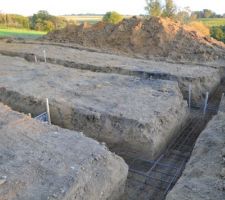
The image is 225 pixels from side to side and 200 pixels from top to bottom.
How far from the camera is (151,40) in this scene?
1831 centimetres

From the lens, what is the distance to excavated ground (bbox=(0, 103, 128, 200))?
4863 mm

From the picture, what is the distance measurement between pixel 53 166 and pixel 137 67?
27.3ft

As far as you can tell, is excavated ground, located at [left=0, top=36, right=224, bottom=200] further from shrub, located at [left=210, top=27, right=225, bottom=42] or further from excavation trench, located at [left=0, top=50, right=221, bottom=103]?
shrub, located at [left=210, top=27, right=225, bottom=42]

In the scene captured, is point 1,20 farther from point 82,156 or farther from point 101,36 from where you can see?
point 82,156

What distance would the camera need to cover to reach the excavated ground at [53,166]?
16.0ft

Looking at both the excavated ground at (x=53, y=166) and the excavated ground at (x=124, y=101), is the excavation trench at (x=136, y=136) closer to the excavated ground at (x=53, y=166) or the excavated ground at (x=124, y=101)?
the excavated ground at (x=124, y=101)

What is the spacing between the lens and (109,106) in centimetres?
839

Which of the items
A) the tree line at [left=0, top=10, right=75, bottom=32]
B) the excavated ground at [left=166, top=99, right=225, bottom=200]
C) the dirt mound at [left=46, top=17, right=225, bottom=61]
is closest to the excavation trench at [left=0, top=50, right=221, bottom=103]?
the dirt mound at [left=46, top=17, right=225, bottom=61]

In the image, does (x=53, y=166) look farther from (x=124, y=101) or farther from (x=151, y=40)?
(x=151, y=40)

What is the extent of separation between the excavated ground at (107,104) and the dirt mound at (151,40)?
6822 mm

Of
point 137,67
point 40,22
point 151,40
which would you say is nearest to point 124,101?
point 137,67

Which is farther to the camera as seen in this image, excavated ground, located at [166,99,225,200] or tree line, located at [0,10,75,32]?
tree line, located at [0,10,75,32]

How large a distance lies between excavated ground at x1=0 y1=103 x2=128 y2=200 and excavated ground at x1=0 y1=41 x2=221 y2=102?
20.3 ft

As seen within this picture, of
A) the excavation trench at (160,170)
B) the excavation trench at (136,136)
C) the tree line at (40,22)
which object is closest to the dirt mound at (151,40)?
the excavation trench at (136,136)
